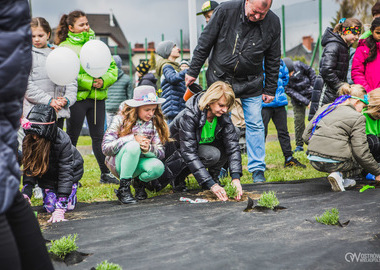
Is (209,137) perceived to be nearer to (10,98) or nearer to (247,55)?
(247,55)

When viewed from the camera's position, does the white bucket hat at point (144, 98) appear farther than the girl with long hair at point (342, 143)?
Yes

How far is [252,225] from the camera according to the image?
2996 mm

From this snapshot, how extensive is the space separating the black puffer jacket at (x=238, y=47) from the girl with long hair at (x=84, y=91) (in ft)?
3.95

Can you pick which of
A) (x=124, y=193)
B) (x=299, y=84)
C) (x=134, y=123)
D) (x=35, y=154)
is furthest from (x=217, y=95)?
(x=299, y=84)

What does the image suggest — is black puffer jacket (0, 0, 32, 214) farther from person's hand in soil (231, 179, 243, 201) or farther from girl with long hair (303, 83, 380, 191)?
girl with long hair (303, 83, 380, 191)

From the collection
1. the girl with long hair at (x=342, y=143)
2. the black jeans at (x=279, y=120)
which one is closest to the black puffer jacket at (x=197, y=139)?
the girl with long hair at (x=342, y=143)

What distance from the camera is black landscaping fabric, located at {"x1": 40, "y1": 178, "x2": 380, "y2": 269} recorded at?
2324 mm

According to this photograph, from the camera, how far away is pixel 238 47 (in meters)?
4.71

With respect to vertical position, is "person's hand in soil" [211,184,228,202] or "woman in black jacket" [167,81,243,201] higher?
"woman in black jacket" [167,81,243,201]

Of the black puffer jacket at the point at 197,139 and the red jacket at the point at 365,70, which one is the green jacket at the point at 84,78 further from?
the red jacket at the point at 365,70

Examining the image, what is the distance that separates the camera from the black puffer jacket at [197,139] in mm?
4086

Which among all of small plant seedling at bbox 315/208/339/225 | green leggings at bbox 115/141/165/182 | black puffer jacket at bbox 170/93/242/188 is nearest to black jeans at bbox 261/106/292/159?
black puffer jacket at bbox 170/93/242/188

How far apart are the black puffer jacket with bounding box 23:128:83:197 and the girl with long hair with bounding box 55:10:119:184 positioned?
1250 mm

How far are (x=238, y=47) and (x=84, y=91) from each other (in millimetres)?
1925
